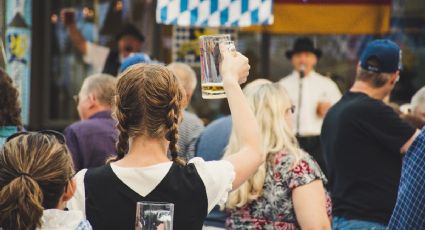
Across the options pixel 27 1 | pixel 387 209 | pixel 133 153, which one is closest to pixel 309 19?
pixel 27 1

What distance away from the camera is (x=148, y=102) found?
318 cm

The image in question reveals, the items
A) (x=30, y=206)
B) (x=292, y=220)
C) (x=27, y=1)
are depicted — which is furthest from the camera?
(x=27, y=1)

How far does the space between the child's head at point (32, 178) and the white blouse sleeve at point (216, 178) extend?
529 millimetres

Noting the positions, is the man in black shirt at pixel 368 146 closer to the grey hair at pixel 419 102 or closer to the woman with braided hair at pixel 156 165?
the grey hair at pixel 419 102

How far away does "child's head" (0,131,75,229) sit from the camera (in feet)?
9.12

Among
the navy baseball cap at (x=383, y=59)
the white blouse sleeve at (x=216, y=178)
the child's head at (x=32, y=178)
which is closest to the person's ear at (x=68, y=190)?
the child's head at (x=32, y=178)

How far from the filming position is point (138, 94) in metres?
3.18

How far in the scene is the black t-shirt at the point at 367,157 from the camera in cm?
522

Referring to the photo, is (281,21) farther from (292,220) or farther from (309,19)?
(292,220)

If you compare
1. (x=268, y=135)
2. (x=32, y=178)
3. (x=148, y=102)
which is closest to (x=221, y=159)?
(x=268, y=135)

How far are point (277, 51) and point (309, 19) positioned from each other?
2.08ft

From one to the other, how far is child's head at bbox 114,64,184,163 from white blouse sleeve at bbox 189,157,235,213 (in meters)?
0.18

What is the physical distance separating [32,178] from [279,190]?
2.14m

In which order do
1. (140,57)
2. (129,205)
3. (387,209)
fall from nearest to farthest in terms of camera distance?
(129,205)
(387,209)
(140,57)
